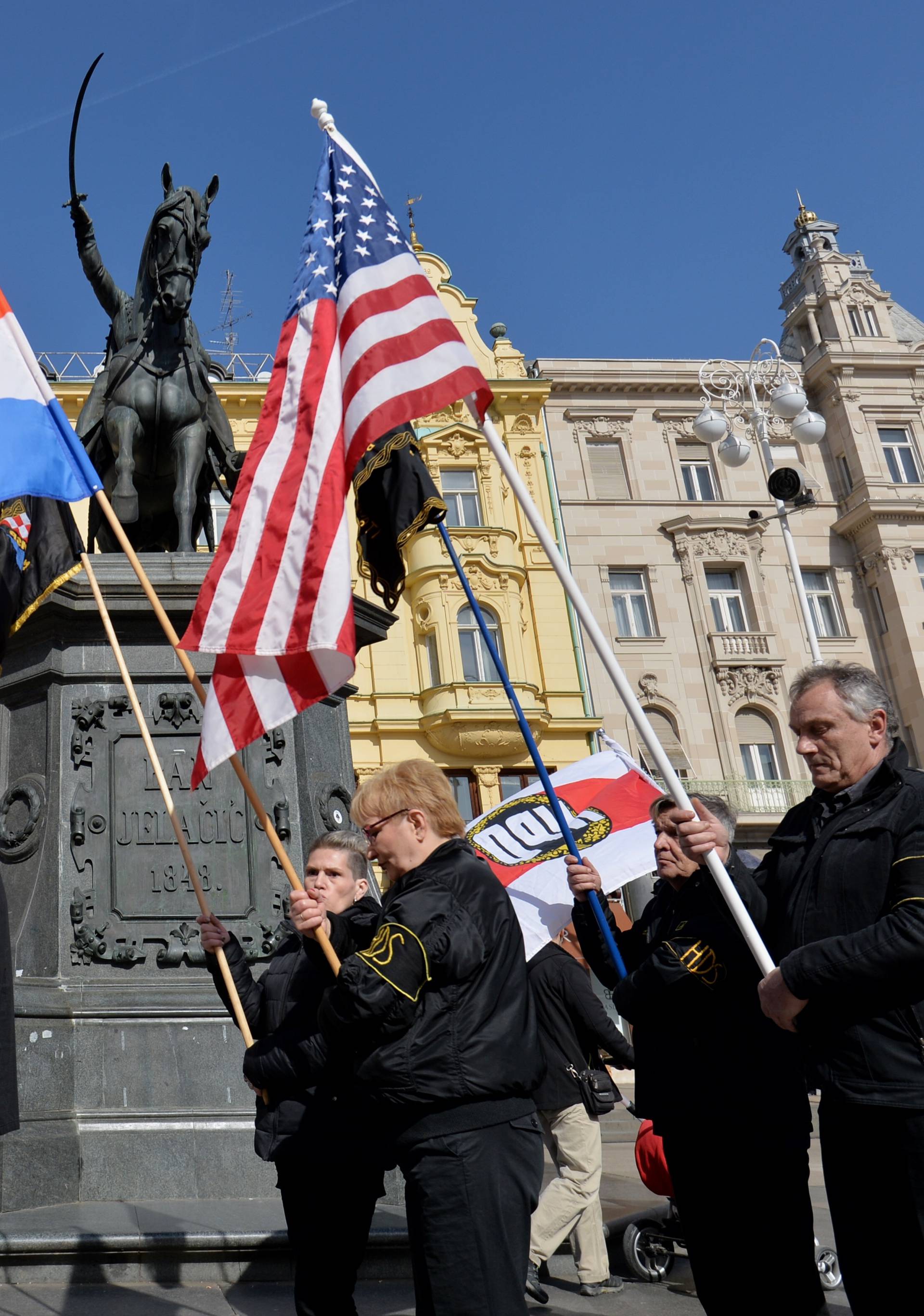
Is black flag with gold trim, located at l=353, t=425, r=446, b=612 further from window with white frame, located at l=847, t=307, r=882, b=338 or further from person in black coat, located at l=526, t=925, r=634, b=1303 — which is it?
window with white frame, located at l=847, t=307, r=882, b=338

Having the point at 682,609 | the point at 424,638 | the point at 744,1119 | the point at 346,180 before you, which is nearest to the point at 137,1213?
the point at 744,1119

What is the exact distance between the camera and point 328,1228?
145 inches

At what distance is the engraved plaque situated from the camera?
619 centimetres

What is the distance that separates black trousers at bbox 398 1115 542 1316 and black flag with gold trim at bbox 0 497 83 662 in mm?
2627

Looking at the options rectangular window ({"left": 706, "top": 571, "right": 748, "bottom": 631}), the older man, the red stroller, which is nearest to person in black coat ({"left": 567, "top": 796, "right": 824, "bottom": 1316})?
the older man

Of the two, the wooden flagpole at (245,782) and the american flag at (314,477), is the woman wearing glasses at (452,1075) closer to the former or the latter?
the wooden flagpole at (245,782)

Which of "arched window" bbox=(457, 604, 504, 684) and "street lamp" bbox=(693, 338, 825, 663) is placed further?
"arched window" bbox=(457, 604, 504, 684)

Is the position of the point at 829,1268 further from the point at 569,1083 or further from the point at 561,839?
the point at 561,839

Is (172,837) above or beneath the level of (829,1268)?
above

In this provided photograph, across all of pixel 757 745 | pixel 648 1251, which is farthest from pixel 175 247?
pixel 757 745

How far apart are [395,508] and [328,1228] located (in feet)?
8.54

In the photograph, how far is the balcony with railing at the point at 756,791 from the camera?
30281 mm

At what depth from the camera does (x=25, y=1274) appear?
4480mm

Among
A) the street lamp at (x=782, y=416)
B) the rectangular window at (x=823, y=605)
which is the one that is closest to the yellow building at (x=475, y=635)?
the rectangular window at (x=823, y=605)
